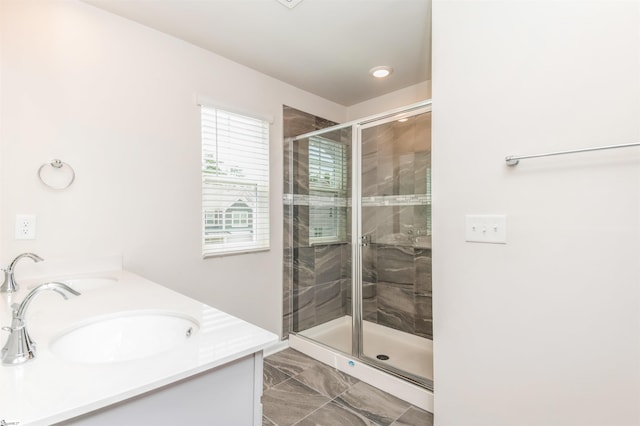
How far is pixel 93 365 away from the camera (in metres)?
0.70

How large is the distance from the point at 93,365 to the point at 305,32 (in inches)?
80.6

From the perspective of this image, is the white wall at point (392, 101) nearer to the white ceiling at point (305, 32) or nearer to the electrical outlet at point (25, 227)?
the white ceiling at point (305, 32)

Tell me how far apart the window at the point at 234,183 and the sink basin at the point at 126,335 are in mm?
1161

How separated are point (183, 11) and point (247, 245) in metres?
1.61

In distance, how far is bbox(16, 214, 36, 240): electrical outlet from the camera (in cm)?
152

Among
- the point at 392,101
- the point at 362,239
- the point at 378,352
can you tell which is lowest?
the point at 378,352

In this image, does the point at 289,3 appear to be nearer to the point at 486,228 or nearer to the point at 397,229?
the point at 486,228

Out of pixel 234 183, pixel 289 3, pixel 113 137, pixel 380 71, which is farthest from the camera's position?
pixel 380 71

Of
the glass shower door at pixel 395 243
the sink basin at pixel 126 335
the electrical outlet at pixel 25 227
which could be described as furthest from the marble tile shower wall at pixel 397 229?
the electrical outlet at pixel 25 227

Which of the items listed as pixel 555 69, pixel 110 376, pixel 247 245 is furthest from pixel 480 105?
pixel 247 245

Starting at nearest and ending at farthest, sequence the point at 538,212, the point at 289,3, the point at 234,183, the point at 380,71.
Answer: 1. the point at 538,212
2. the point at 289,3
3. the point at 234,183
4. the point at 380,71

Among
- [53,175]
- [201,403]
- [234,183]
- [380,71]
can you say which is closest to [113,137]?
[53,175]

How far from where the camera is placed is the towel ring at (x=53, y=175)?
160 centimetres

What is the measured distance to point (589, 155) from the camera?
1153 millimetres
